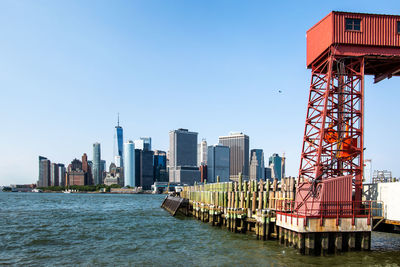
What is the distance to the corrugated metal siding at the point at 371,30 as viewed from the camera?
3391 cm

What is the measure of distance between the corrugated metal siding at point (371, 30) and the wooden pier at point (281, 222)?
13597mm

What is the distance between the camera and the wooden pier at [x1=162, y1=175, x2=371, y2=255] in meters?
Result: 27.3

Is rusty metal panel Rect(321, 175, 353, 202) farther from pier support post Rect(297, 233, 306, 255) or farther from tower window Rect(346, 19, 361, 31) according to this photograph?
tower window Rect(346, 19, 361, 31)

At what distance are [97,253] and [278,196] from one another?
16153mm

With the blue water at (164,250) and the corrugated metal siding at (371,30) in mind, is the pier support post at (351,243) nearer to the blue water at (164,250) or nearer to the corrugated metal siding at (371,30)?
the blue water at (164,250)

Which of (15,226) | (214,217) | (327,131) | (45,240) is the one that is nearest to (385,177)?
(327,131)

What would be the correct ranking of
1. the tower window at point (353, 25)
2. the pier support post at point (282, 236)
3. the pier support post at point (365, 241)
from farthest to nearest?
the tower window at point (353, 25), the pier support post at point (282, 236), the pier support post at point (365, 241)

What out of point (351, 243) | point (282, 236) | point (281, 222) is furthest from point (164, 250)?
point (351, 243)

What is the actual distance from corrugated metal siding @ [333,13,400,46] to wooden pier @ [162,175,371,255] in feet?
44.6

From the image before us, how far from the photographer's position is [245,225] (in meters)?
38.5

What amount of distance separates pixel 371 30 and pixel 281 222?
738 inches

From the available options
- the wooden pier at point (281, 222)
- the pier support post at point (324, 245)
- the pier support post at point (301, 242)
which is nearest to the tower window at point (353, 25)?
the wooden pier at point (281, 222)

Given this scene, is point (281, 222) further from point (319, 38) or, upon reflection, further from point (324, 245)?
point (319, 38)

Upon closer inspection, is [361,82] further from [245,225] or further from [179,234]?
[179,234]
